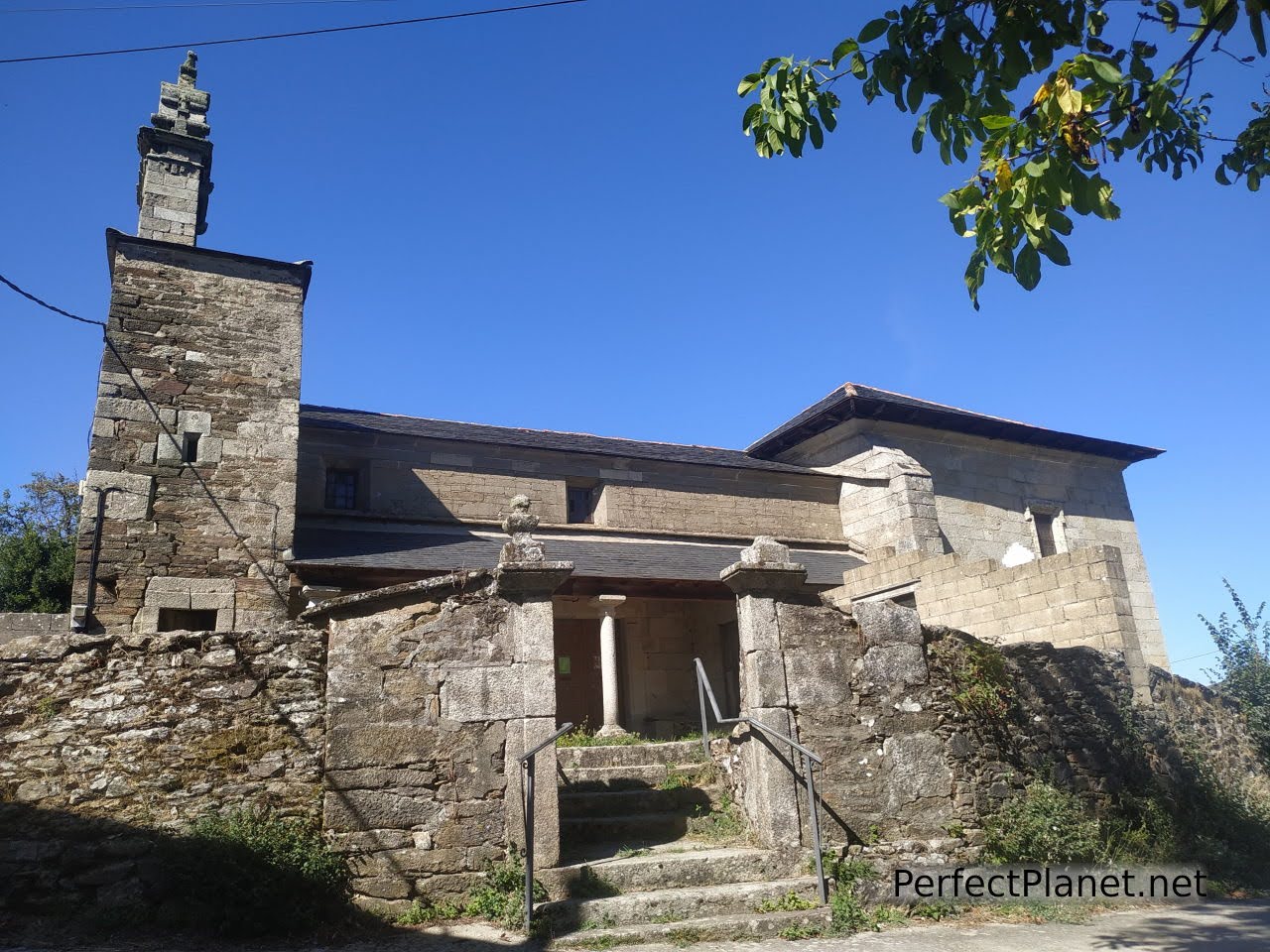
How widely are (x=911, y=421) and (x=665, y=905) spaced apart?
1238 centimetres

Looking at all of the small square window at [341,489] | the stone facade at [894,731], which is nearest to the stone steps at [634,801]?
the stone facade at [894,731]

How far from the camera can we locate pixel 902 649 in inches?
283

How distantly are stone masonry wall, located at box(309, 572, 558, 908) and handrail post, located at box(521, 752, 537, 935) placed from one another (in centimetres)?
13

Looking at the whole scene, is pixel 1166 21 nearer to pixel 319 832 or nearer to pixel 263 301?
pixel 319 832

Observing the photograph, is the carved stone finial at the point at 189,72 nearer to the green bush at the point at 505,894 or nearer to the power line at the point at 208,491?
the power line at the point at 208,491

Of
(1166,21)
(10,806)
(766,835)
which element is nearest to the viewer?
(1166,21)

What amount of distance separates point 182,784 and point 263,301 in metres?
7.43

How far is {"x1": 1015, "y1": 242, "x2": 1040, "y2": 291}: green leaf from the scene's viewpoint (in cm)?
355

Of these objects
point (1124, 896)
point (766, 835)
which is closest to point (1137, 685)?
point (1124, 896)

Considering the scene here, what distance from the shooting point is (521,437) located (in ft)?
50.7

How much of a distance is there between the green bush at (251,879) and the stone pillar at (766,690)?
2.96 meters

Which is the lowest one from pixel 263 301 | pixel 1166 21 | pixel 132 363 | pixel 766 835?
pixel 766 835

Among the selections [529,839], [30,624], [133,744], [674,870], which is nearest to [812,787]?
[674,870]

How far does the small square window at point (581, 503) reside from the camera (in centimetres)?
1503
